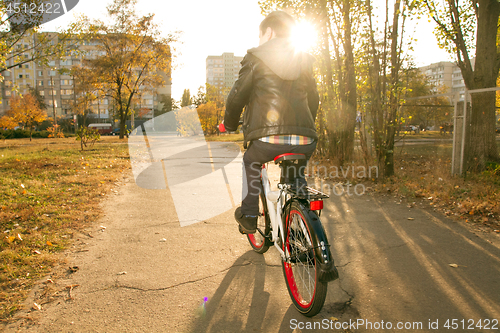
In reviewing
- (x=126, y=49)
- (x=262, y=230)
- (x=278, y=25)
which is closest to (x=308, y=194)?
(x=262, y=230)

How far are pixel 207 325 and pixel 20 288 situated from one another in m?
1.80

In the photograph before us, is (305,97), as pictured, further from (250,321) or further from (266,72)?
(250,321)

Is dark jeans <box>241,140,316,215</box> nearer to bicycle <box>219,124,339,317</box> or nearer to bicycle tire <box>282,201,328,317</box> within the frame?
bicycle <box>219,124,339,317</box>

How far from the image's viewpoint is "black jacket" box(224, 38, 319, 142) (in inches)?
108

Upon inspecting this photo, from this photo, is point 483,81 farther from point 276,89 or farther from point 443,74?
point 443,74

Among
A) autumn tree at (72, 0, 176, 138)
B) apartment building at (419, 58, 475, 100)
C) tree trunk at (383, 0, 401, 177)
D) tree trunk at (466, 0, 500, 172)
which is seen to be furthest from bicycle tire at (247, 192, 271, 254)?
autumn tree at (72, 0, 176, 138)

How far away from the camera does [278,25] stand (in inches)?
112

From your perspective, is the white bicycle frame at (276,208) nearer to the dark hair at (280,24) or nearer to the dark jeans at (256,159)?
the dark jeans at (256,159)

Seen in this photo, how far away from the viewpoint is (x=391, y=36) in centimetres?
761

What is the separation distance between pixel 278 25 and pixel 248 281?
2306mm

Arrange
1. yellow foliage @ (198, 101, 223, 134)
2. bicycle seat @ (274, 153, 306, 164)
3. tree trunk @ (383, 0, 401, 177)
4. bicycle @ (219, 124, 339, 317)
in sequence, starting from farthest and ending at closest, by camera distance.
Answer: yellow foliage @ (198, 101, 223, 134) → tree trunk @ (383, 0, 401, 177) → bicycle seat @ (274, 153, 306, 164) → bicycle @ (219, 124, 339, 317)

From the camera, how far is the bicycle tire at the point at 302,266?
7.81 ft

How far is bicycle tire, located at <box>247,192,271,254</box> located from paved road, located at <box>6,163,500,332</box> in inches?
4.4

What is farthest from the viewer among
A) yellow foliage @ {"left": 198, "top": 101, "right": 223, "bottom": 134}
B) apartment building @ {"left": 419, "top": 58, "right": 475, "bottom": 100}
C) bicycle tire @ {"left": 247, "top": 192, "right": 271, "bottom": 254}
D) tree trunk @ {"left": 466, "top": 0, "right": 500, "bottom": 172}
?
yellow foliage @ {"left": 198, "top": 101, "right": 223, "bottom": 134}
